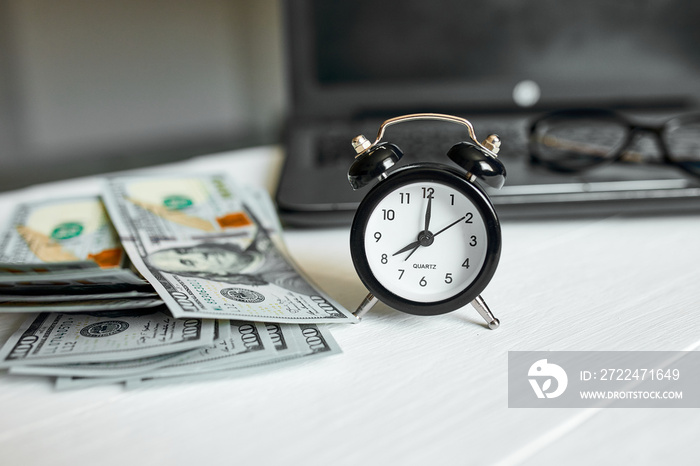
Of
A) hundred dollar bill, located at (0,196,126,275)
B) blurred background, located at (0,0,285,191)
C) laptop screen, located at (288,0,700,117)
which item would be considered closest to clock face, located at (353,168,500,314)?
hundred dollar bill, located at (0,196,126,275)

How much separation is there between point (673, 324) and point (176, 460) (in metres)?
0.41

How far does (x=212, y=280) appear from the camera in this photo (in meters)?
0.56

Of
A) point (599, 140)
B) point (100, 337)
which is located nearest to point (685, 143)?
point (599, 140)

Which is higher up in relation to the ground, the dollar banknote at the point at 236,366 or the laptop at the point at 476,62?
the laptop at the point at 476,62

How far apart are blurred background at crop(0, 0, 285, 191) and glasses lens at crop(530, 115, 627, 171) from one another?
7.21ft

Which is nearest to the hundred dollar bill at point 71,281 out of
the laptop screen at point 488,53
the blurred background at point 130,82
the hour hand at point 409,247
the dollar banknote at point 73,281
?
the dollar banknote at point 73,281

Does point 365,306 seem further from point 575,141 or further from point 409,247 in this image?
point 575,141

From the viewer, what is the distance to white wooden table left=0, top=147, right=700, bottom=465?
357mm

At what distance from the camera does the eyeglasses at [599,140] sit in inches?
32.7

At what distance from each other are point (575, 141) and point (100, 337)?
2.50 feet

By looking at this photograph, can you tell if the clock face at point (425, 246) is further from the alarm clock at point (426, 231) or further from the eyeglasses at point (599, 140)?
the eyeglasses at point (599, 140)

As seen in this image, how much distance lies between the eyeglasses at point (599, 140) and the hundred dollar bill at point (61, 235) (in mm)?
581

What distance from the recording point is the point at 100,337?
470 millimetres

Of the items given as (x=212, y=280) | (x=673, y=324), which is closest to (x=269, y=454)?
(x=212, y=280)
